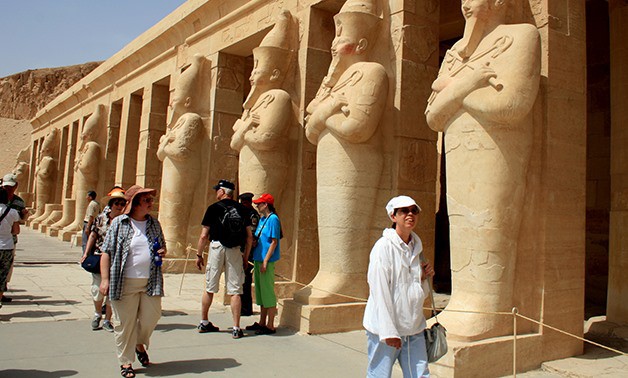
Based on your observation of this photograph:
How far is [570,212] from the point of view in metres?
4.59

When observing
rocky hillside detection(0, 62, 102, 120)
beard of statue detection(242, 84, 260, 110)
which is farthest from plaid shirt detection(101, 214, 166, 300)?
rocky hillside detection(0, 62, 102, 120)

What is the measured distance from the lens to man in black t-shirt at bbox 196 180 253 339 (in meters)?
5.12

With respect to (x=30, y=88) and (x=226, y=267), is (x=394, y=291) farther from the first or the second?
(x=30, y=88)

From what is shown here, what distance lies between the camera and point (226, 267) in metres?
5.21

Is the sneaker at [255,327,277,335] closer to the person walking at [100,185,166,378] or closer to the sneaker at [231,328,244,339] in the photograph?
the sneaker at [231,328,244,339]

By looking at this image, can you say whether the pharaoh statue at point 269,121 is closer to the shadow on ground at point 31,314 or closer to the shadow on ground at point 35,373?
the shadow on ground at point 31,314

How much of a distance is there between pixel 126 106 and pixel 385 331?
1274 cm

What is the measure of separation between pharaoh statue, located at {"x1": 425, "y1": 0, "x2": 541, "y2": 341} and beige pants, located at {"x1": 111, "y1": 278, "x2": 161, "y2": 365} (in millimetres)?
2224

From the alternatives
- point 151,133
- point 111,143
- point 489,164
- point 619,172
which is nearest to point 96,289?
point 489,164

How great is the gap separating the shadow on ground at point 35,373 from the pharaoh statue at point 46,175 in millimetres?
17585

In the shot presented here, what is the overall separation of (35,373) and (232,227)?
2.01 m

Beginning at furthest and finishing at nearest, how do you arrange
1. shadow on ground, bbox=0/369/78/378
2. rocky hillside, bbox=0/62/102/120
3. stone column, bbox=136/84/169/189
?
rocky hillside, bbox=0/62/102/120
stone column, bbox=136/84/169/189
shadow on ground, bbox=0/369/78/378

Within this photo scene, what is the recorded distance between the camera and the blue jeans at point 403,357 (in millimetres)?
2781

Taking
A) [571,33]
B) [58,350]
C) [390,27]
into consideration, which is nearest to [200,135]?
[390,27]
